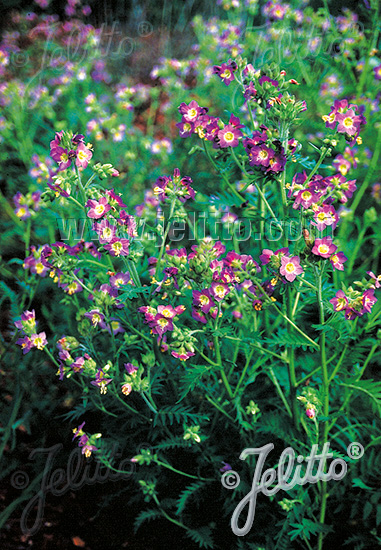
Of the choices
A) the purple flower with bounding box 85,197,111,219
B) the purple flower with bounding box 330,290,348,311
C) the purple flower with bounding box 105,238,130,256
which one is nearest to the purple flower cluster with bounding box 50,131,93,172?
the purple flower with bounding box 85,197,111,219

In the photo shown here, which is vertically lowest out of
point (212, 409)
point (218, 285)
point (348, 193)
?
point (212, 409)

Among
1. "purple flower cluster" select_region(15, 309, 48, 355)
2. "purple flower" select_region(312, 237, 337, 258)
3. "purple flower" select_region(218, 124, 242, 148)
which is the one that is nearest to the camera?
"purple flower" select_region(312, 237, 337, 258)

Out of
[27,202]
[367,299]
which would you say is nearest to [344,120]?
[367,299]

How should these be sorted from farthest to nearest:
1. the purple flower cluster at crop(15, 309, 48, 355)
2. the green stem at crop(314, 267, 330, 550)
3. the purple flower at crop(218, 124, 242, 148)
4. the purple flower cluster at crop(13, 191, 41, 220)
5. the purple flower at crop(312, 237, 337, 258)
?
the purple flower cluster at crop(13, 191, 41, 220)
the purple flower cluster at crop(15, 309, 48, 355)
the purple flower at crop(218, 124, 242, 148)
the green stem at crop(314, 267, 330, 550)
the purple flower at crop(312, 237, 337, 258)

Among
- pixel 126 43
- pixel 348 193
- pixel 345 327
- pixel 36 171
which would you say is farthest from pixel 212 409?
pixel 126 43

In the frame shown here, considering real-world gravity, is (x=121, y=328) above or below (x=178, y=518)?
above

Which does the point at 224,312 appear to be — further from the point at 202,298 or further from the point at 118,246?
the point at 118,246

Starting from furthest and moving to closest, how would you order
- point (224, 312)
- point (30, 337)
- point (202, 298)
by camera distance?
1. point (224, 312)
2. point (30, 337)
3. point (202, 298)

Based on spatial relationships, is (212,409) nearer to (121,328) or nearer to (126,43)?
(121,328)

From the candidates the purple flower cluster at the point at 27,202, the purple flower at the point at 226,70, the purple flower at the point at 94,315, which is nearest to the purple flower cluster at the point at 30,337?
the purple flower at the point at 94,315

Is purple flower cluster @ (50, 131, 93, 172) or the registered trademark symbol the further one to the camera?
the registered trademark symbol

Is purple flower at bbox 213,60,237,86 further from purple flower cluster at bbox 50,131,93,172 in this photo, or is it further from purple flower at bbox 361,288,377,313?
purple flower at bbox 361,288,377,313

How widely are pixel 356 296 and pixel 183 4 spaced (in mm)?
5900

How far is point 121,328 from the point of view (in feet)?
5.86
